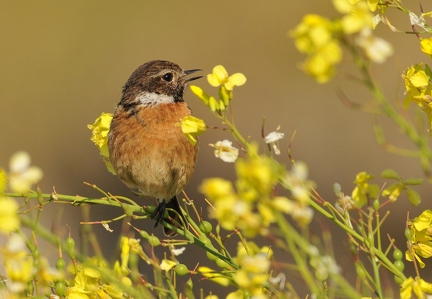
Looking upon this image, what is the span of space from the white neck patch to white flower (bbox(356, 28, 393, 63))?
311cm

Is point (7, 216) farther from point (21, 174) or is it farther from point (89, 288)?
point (89, 288)

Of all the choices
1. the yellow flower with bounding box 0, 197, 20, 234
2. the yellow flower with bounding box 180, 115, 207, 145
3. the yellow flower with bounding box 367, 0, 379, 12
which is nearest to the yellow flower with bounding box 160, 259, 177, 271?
the yellow flower with bounding box 180, 115, 207, 145

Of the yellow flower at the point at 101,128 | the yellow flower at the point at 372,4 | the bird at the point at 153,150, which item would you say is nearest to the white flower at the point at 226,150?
the yellow flower at the point at 372,4

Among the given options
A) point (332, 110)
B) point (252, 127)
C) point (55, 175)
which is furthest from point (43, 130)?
point (332, 110)

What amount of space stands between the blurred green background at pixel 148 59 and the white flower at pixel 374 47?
331 inches

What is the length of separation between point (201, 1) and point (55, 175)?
13.1 ft

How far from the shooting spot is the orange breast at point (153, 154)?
443 centimetres

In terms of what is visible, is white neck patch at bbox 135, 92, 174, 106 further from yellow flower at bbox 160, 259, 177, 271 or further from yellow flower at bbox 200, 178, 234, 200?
yellow flower at bbox 200, 178, 234, 200

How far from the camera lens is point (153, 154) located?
4.43 metres

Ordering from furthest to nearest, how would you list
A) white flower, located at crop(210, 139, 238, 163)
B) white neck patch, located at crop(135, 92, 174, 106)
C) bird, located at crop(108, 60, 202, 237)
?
white neck patch, located at crop(135, 92, 174, 106) → bird, located at crop(108, 60, 202, 237) → white flower, located at crop(210, 139, 238, 163)

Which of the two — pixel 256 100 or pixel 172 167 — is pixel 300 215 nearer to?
pixel 172 167

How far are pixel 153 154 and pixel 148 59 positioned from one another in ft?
25.7

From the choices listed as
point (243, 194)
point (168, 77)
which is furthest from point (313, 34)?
point (168, 77)

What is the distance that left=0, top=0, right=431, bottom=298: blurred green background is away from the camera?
1064 cm
